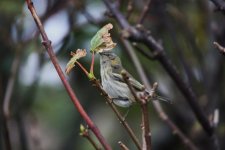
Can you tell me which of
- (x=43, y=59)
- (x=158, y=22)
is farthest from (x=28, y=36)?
(x=158, y=22)

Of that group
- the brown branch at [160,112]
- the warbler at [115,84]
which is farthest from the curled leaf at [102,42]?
the brown branch at [160,112]

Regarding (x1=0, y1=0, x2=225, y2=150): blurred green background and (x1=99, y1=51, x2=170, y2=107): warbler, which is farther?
(x1=0, y1=0, x2=225, y2=150): blurred green background

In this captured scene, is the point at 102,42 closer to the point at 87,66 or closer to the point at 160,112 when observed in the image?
the point at 160,112

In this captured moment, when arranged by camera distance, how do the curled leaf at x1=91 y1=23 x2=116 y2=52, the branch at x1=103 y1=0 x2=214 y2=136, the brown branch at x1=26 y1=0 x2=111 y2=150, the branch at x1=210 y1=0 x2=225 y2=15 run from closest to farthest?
the brown branch at x1=26 y1=0 x2=111 y2=150 → the curled leaf at x1=91 y1=23 x2=116 y2=52 → the branch at x1=210 y1=0 x2=225 y2=15 → the branch at x1=103 y1=0 x2=214 y2=136

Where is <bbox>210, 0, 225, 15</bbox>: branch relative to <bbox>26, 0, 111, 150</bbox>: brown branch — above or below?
below

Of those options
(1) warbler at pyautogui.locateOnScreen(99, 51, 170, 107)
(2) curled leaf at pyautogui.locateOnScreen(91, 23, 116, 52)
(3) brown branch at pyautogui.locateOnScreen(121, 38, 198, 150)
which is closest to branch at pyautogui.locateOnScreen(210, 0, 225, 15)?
(2) curled leaf at pyautogui.locateOnScreen(91, 23, 116, 52)

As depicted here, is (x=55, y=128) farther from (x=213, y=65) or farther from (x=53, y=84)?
(x=213, y=65)

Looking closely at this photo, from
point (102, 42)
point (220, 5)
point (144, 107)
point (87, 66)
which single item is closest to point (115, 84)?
point (220, 5)

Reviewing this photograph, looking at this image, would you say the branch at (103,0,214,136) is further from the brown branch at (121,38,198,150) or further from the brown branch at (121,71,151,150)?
the brown branch at (121,71,151,150)
